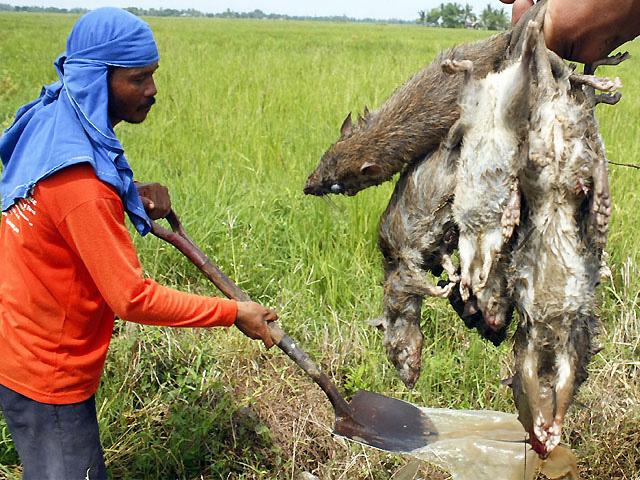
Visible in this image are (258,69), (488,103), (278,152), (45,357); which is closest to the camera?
(488,103)

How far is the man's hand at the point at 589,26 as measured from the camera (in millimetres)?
1588

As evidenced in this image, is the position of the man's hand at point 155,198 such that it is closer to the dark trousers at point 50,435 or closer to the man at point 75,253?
the man at point 75,253

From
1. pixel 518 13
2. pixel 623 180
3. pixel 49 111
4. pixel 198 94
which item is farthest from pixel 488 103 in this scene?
pixel 198 94

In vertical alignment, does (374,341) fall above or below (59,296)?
below

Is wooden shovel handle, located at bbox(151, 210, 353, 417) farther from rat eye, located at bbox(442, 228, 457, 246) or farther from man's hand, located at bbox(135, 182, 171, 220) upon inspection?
rat eye, located at bbox(442, 228, 457, 246)

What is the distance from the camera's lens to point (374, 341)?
11.9ft

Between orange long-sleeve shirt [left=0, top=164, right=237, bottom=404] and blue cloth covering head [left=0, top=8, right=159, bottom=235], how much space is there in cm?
5

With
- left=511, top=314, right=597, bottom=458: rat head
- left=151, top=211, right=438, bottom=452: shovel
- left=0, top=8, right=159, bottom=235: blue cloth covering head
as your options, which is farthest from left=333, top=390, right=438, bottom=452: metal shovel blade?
left=0, top=8, right=159, bottom=235: blue cloth covering head

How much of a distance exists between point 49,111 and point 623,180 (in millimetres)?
4197

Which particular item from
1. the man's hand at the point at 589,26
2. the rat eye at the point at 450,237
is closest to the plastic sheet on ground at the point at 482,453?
the rat eye at the point at 450,237

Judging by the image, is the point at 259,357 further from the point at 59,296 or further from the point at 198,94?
the point at 198,94

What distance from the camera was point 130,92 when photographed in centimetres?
221

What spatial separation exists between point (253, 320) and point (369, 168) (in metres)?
0.65

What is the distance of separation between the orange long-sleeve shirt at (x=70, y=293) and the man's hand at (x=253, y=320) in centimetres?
4
